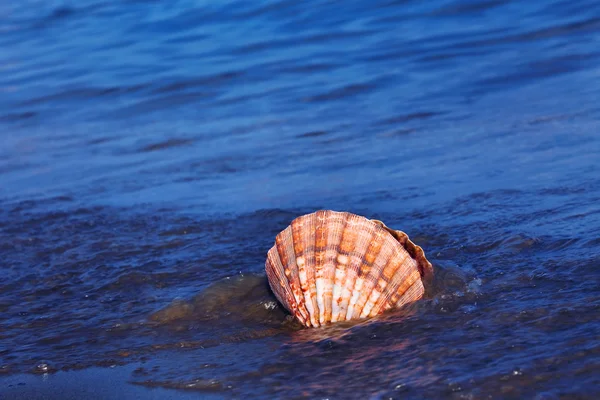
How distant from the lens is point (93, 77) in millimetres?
14391

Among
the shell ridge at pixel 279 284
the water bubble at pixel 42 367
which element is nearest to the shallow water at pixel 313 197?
the water bubble at pixel 42 367

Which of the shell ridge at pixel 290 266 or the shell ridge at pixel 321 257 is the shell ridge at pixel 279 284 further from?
the shell ridge at pixel 321 257

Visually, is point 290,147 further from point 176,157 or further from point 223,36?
point 223,36

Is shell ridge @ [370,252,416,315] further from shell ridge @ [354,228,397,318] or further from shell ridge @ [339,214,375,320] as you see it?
shell ridge @ [339,214,375,320]

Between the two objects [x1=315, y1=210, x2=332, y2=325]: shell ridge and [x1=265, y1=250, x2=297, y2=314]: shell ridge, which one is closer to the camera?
[x1=315, y1=210, x2=332, y2=325]: shell ridge

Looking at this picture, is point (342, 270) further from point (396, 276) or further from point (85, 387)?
point (85, 387)

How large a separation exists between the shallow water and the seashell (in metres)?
0.11

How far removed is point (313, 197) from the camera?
6.94m

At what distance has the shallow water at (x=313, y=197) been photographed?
12.7 feet

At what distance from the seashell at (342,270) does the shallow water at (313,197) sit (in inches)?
4.3

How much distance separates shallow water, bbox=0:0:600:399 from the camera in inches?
152

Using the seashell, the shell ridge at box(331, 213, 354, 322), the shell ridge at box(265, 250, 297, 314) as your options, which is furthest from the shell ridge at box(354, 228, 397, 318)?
the shell ridge at box(265, 250, 297, 314)

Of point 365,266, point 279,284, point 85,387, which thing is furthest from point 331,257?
point 85,387

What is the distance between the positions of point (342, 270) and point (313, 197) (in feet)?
8.65
